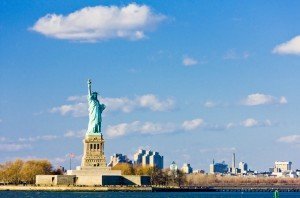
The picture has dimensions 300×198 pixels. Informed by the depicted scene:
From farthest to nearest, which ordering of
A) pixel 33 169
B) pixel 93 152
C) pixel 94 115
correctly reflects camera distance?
pixel 33 169 → pixel 94 115 → pixel 93 152

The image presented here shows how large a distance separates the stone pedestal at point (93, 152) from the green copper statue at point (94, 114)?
3.73ft

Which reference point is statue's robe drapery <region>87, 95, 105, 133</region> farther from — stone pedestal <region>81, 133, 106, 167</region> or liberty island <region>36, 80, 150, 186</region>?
stone pedestal <region>81, 133, 106, 167</region>

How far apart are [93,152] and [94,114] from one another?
16.0ft

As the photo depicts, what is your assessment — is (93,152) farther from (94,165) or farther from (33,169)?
(33,169)

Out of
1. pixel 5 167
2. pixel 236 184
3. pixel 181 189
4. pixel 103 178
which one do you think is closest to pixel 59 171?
pixel 5 167

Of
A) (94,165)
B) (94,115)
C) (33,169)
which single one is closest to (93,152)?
(94,165)

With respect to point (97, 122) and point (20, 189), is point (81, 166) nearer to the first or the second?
point (97, 122)

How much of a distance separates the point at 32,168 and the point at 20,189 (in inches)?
287

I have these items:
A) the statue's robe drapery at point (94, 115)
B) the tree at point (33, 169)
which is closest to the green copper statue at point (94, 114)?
the statue's robe drapery at point (94, 115)

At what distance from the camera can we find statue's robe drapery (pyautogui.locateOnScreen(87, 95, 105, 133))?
10350cm

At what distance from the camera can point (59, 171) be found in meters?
126

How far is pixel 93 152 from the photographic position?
10175 centimetres

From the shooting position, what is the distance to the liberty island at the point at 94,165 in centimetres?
10175

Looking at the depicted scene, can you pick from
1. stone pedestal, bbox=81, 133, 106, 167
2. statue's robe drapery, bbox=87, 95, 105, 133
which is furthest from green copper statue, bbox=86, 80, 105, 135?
stone pedestal, bbox=81, 133, 106, 167
